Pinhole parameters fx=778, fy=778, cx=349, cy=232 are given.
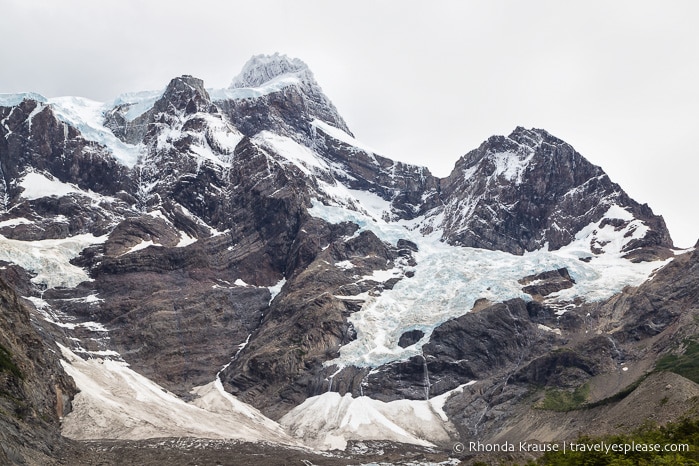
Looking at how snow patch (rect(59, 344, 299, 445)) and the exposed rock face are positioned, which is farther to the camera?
snow patch (rect(59, 344, 299, 445))

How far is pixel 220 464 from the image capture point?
5940 inches

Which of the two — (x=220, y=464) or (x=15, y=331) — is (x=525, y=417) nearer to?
(x=220, y=464)

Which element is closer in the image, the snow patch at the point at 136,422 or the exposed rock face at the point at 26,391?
the exposed rock face at the point at 26,391

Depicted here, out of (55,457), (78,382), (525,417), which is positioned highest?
(525,417)

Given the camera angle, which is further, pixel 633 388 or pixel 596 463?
pixel 633 388

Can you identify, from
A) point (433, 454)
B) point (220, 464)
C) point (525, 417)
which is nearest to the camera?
point (220, 464)

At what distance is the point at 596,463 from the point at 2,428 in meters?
87.9

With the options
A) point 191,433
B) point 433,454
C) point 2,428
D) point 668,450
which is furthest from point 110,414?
point 668,450

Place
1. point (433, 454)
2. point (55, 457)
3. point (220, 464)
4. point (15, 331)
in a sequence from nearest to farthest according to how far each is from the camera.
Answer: point (55, 457) < point (220, 464) < point (15, 331) < point (433, 454)

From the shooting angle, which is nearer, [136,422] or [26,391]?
[26,391]

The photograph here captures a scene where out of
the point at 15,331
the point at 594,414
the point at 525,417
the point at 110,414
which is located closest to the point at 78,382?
the point at 110,414

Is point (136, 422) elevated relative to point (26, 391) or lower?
lower

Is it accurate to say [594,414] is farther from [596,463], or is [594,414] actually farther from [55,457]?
[55,457]

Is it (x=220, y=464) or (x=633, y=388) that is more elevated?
(x=633, y=388)
